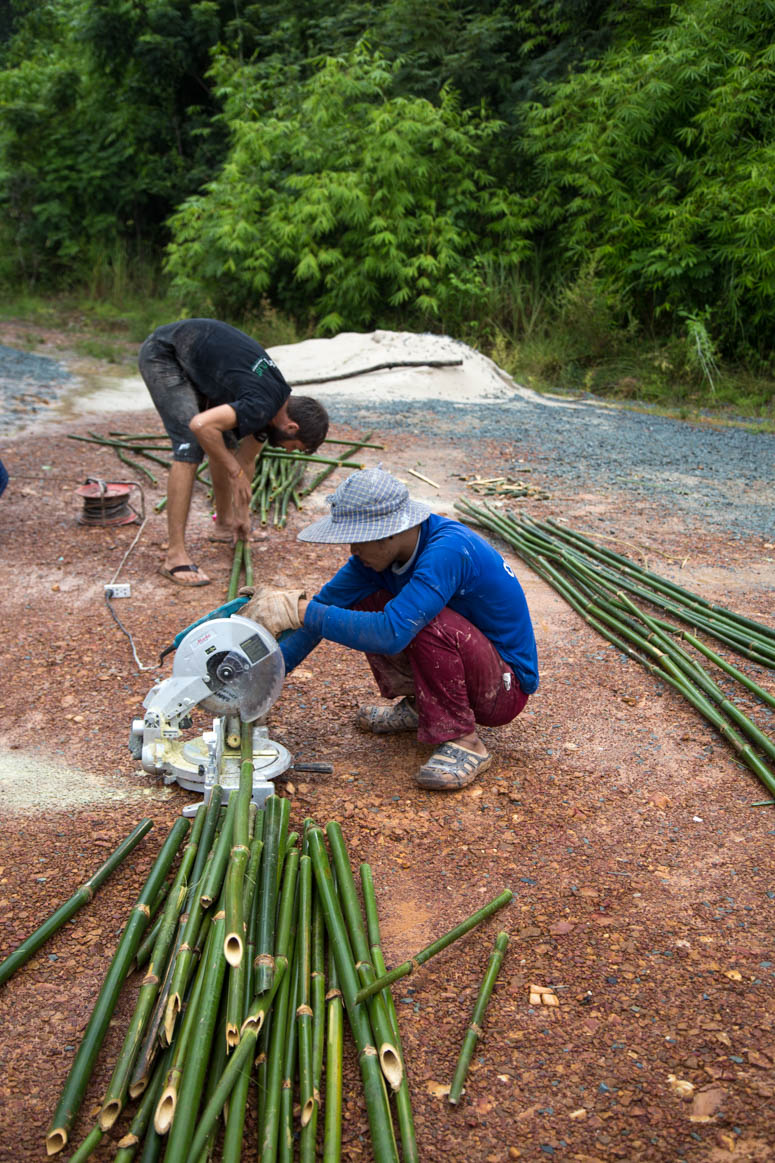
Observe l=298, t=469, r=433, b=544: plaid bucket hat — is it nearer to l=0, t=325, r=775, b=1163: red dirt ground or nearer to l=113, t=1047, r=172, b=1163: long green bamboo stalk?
l=0, t=325, r=775, b=1163: red dirt ground

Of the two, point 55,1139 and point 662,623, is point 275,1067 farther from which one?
point 662,623

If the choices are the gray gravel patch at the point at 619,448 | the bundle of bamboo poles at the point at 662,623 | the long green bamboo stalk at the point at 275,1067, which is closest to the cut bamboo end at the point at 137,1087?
the long green bamboo stalk at the point at 275,1067

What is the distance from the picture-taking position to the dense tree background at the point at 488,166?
32.5ft

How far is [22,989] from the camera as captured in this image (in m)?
2.02

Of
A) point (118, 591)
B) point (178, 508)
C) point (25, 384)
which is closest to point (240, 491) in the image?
point (178, 508)

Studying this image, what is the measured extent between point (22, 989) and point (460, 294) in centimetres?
1021

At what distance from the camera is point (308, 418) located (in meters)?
4.27

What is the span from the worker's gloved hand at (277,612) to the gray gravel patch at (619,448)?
138 inches

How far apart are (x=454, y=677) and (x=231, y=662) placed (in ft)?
2.26

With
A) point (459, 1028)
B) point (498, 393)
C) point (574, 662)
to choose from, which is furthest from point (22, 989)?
point (498, 393)

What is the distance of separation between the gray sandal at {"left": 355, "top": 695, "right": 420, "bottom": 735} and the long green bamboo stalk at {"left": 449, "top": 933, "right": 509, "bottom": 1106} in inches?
42.3

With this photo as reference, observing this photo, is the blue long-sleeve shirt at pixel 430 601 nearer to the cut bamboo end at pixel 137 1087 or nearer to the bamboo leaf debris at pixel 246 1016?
the bamboo leaf debris at pixel 246 1016

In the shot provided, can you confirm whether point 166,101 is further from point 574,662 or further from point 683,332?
point 574,662

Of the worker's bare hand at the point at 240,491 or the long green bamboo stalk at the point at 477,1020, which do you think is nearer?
the long green bamboo stalk at the point at 477,1020
